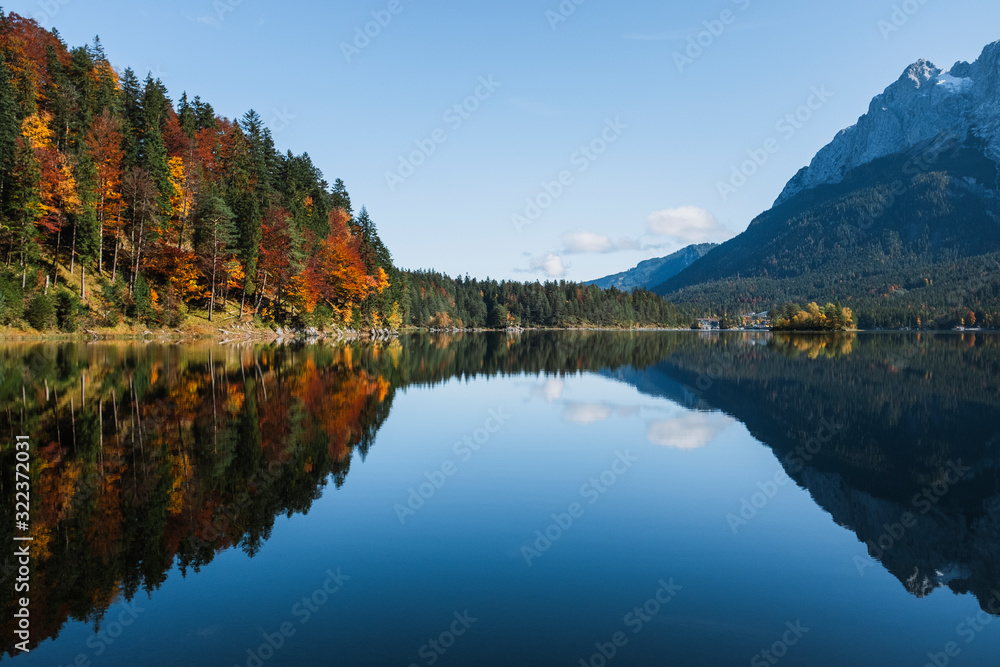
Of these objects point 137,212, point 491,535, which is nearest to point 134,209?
point 137,212

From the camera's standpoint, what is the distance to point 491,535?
11.5 meters

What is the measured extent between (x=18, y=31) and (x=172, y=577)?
84.2 metres

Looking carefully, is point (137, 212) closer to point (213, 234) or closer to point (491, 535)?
point (213, 234)

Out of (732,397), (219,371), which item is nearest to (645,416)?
(732,397)

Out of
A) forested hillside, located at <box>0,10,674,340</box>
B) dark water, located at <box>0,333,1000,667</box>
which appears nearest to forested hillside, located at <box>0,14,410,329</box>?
forested hillside, located at <box>0,10,674,340</box>

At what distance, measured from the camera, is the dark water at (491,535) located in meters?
7.71

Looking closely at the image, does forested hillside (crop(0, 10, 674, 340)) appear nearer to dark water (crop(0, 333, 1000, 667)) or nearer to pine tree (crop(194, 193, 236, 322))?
pine tree (crop(194, 193, 236, 322))

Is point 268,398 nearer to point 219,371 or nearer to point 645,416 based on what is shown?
point 219,371

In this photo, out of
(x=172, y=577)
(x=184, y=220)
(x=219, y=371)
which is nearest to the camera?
(x=172, y=577)

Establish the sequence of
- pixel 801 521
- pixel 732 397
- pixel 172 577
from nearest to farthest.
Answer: pixel 172 577 → pixel 801 521 → pixel 732 397

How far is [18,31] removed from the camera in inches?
2657

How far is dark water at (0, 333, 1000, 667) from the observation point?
771cm

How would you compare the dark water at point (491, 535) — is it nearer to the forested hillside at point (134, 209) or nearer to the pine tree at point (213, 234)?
the forested hillside at point (134, 209)

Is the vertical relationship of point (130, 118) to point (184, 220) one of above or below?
above
